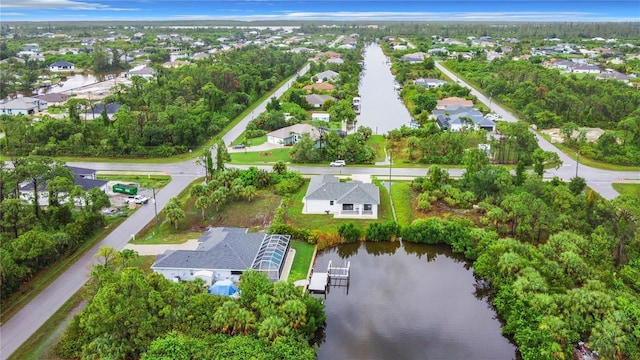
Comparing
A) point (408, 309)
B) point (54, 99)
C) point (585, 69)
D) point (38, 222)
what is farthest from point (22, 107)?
point (585, 69)

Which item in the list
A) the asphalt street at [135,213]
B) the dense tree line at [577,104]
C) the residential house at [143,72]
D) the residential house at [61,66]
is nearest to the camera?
the asphalt street at [135,213]

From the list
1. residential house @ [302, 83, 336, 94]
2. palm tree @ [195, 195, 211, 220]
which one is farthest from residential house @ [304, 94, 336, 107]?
palm tree @ [195, 195, 211, 220]

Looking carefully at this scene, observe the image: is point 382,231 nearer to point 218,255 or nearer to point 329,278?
point 329,278

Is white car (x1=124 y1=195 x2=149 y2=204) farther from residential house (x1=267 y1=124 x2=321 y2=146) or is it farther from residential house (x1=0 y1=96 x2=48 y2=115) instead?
residential house (x1=0 y1=96 x2=48 y2=115)

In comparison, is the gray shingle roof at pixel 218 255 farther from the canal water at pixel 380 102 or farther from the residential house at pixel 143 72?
the residential house at pixel 143 72

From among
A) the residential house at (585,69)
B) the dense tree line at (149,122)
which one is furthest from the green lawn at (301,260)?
the residential house at (585,69)

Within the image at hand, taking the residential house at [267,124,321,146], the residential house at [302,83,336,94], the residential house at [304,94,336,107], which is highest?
the residential house at [302,83,336,94]
